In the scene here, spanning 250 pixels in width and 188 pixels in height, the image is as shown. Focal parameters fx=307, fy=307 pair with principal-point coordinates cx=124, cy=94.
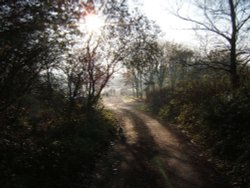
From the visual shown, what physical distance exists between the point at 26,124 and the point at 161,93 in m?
27.6

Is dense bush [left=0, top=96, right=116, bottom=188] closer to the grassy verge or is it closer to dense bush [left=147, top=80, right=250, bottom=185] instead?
the grassy verge

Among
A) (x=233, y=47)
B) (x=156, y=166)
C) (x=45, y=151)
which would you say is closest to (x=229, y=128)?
(x=156, y=166)

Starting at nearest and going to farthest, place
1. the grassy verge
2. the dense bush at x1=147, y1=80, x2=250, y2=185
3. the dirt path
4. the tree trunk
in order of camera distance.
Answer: the grassy verge, the dirt path, the dense bush at x1=147, y1=80, x2=250, y2=185, the tree trunk

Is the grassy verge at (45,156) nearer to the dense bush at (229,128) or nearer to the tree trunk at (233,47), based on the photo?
the dense bush at (229,128)

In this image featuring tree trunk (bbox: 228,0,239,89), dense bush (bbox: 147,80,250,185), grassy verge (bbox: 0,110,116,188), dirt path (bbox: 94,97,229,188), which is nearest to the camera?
grassy verge (bbox: 0,110,116,188)

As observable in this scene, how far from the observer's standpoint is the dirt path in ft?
29.1

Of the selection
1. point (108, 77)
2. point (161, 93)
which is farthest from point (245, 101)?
point (161, 93)

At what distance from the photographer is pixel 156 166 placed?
415 inches

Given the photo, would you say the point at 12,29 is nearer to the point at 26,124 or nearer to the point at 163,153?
the point at 26,124

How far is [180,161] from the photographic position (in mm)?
11227

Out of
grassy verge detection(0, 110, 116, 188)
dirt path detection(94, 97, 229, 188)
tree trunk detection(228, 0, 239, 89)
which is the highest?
tree trunk detection(228, 0, 239, 89)

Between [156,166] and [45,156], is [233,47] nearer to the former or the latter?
[156,166]

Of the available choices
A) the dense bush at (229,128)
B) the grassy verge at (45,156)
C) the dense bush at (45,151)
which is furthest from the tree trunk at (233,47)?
the grassy verge at (45,156)

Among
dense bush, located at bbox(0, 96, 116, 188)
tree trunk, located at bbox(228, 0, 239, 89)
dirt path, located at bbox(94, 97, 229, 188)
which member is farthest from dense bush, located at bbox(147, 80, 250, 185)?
dense bush, located at bbox(0, 96, 116, 188)
